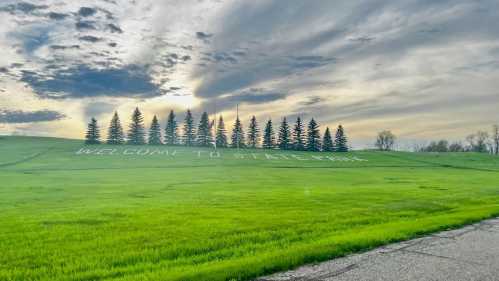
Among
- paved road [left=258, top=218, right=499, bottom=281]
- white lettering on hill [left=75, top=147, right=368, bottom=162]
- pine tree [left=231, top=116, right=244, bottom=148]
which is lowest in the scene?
paved road [left=258, top=218, right=499, bottom=281]

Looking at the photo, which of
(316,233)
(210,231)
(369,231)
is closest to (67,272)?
(210,231)

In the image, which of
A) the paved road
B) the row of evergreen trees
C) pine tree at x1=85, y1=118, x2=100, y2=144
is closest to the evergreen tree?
the row of evergreen trees

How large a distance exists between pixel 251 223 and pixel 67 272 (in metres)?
7.56

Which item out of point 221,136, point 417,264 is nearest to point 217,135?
point 221,136

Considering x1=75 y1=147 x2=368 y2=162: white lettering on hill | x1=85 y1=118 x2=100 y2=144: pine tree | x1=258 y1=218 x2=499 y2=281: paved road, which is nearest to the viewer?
x1=258 y1=218 x2=499 y2=281: paved road

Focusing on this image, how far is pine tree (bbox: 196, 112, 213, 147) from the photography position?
486 feet

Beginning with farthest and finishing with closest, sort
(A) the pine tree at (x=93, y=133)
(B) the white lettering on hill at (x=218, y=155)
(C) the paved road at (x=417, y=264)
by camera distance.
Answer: (A) the pine tree at (x=93, y=133)
(B) the white lettering on hill at (x=218, y=155)
(C) the paved road at (x=417, y=264)

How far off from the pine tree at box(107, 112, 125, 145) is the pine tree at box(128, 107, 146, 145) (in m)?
2.91

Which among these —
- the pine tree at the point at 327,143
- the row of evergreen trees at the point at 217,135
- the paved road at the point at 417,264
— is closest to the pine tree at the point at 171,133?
the row of evergreen trees at the point at 217,135

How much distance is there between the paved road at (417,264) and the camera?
7887 millimetres

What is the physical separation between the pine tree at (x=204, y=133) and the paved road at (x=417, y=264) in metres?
138

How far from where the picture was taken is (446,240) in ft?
38.0

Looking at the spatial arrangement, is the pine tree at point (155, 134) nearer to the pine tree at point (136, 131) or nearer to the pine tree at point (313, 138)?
the pine tree at point (136, 131)

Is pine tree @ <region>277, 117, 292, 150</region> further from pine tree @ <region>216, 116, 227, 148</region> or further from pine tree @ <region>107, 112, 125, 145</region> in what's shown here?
pine tree @ <region>107, 112, 125, 145</region>
